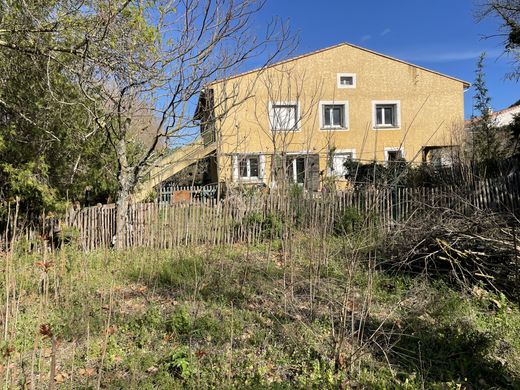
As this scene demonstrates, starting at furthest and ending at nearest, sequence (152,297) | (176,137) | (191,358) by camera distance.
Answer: (176,137)
(152,297)
(191,358)

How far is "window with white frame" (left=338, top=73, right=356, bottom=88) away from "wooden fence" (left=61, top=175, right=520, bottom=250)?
10.8 m

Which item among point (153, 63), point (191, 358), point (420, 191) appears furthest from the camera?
point (420, 191)

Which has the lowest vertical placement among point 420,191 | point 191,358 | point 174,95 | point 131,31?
point 191,358

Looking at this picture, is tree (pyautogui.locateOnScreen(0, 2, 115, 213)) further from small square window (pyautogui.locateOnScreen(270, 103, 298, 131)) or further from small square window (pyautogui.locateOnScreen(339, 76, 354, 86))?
small square window (pyautogui.locateOnScreen(339, 76, 354, 86))

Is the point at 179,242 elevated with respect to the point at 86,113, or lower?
lower

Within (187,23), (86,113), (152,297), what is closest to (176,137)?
(86,113)

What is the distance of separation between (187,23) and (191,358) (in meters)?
5.69

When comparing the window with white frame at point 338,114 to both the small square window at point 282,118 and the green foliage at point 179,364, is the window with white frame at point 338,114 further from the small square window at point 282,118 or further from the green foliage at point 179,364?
the green foliage at point 179,364

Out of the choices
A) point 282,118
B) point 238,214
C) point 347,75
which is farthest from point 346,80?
point 282,118

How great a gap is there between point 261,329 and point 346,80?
17.1 metres

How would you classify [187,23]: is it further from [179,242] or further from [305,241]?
[305,241]

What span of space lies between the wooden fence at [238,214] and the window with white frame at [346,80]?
10.8m

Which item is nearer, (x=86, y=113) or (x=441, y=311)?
(x=441, y=311)

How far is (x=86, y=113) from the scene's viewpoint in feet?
25.6
